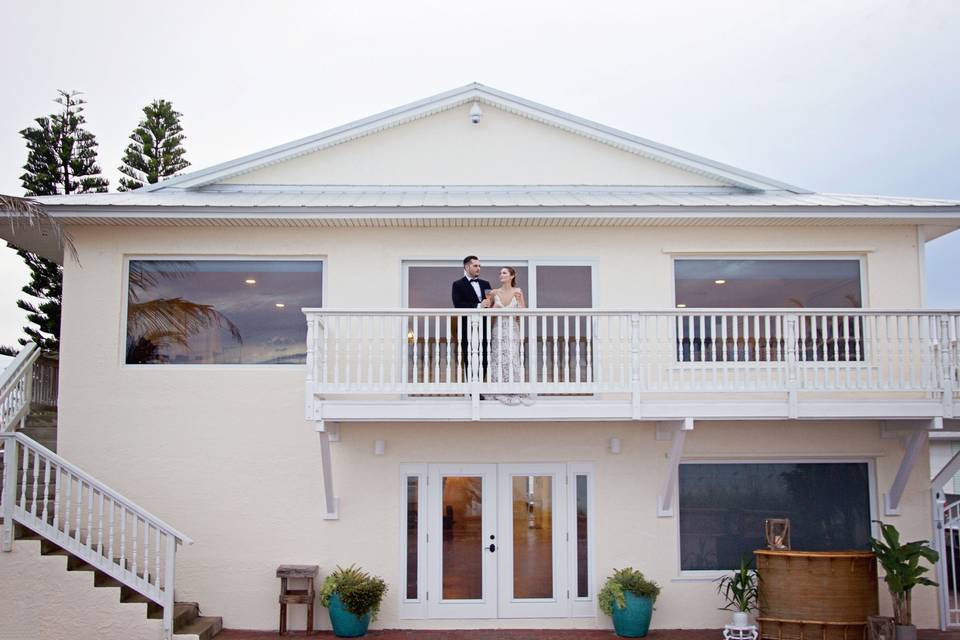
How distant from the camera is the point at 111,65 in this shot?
56.4 ft

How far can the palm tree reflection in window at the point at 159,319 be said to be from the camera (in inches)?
441

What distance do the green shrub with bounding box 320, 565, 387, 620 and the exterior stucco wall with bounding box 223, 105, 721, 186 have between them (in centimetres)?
558

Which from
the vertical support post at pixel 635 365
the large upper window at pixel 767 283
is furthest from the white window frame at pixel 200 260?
the large upper window at pixel 767 283

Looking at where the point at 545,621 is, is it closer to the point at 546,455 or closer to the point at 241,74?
the point at 546,455

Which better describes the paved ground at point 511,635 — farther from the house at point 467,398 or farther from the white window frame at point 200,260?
the white window frame at point 200,260

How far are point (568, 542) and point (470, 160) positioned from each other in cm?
563

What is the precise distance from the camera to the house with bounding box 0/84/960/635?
10.7 meters

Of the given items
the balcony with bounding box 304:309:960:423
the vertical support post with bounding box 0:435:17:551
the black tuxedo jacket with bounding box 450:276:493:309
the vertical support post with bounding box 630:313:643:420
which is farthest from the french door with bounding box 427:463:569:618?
the vertical support post with bounding box 0:435:17:551

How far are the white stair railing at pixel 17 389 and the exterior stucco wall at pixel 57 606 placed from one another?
2151mm

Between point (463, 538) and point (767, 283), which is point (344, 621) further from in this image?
point (767, 283)

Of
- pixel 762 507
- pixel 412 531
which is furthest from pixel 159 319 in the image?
pixel 762 507

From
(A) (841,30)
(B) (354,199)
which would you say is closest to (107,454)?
(B) (354,199)

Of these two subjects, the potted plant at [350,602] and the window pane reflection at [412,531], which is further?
the window pane reflection at [412,531]

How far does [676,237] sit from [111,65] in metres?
12.4
